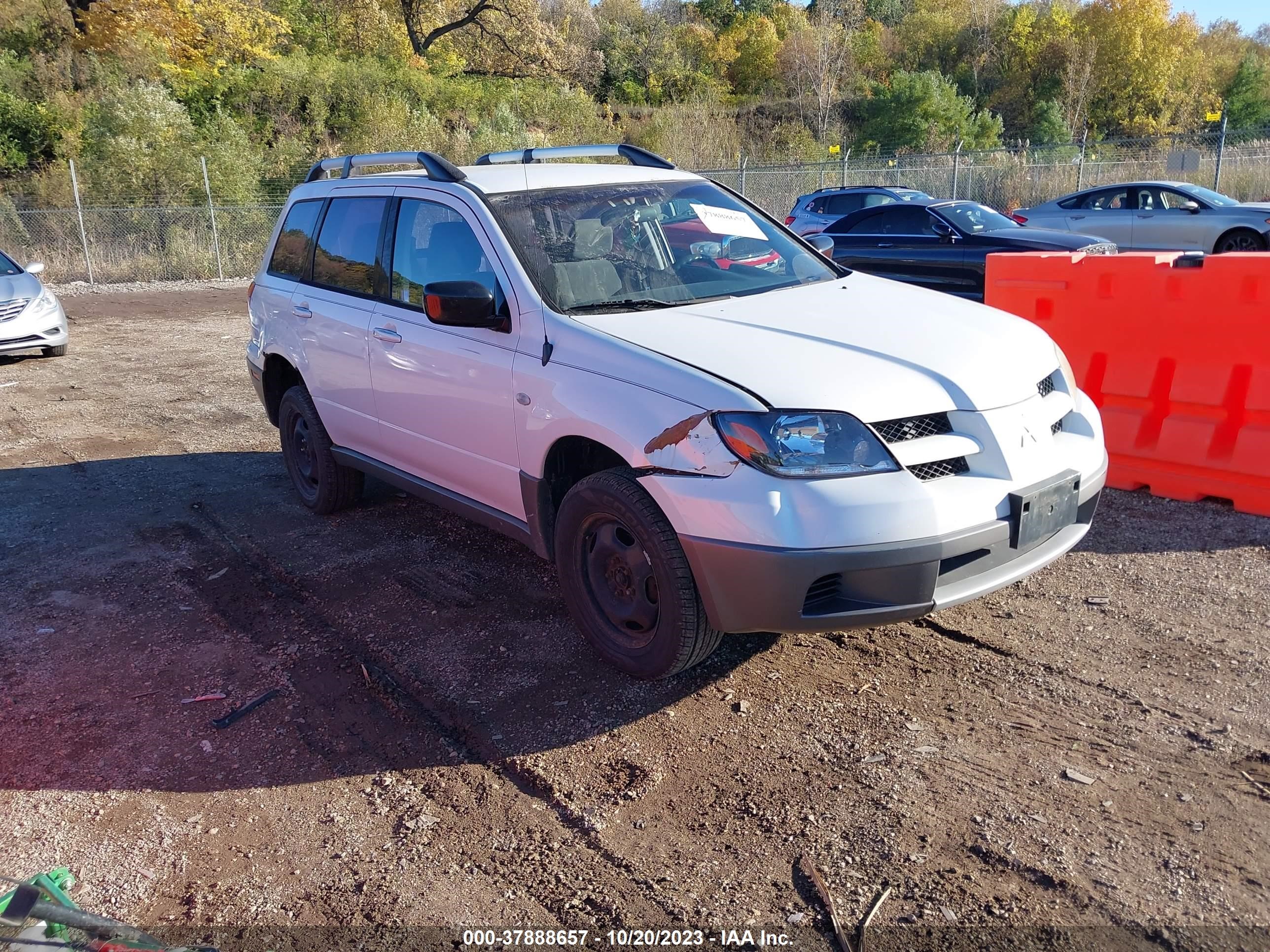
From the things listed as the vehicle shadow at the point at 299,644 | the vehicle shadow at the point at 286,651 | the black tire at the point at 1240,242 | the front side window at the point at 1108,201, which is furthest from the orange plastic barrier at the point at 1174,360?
the front side window at the point at 1108,201

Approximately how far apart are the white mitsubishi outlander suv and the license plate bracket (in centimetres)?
1

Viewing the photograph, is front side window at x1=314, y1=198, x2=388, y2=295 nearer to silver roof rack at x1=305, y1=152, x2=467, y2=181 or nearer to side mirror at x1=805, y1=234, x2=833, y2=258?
silver roof rack at x1=305, y1=152, x2=467, y2=181

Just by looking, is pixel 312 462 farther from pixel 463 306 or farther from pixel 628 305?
pixel 628 305

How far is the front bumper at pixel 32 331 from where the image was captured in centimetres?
1209

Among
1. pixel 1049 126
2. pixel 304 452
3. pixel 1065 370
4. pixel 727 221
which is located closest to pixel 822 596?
pixel 1065 370

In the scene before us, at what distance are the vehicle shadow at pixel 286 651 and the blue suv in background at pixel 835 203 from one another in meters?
13.1

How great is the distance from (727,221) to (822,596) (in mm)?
2347

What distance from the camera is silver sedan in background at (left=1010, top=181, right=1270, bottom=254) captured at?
15391mm

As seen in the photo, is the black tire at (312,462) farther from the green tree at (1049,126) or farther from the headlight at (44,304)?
the green tree at (1049,126)

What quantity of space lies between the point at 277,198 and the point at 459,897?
90.4 ft

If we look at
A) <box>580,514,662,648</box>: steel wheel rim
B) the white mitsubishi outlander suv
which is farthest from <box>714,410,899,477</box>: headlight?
<box>580,514,662,648</box>: steel wheel rim

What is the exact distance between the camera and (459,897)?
2912 mm

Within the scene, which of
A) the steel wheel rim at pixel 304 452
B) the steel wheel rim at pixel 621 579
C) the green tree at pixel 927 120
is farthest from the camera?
the green tree at pixel 927 120

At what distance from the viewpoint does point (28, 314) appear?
12.3m
